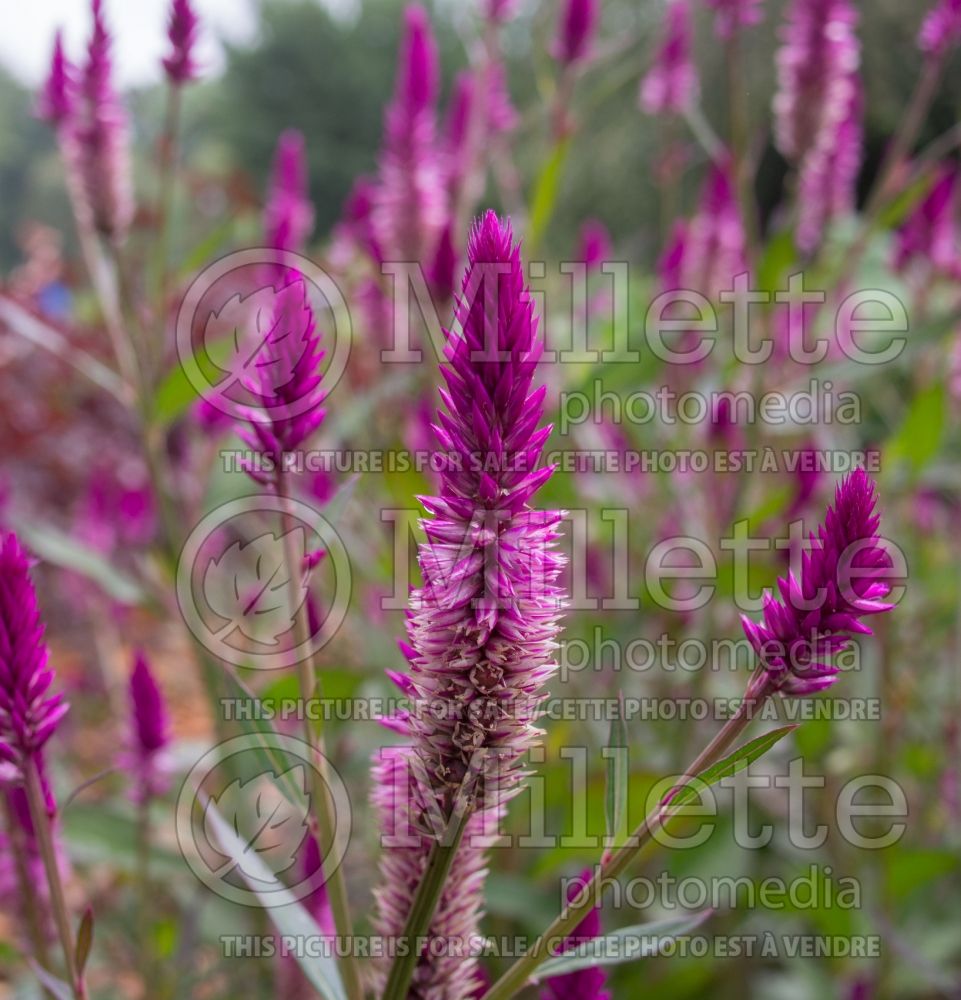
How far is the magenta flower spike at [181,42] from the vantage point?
1492mm

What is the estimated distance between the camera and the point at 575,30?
184 centimetres

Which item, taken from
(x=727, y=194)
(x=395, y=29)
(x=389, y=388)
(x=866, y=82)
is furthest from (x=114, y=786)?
(x=395, y=29)

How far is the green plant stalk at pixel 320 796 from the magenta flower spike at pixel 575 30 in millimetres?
1480

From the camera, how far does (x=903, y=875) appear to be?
1667mm

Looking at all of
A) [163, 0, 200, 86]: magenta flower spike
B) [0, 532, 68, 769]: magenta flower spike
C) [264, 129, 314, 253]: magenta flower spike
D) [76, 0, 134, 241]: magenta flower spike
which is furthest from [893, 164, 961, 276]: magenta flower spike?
[0, 532, 68, 769]: magenta flower spike

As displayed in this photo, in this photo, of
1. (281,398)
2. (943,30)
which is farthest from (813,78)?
(281,398)

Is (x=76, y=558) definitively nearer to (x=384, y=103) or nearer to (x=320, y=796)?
(x=320, y=796)

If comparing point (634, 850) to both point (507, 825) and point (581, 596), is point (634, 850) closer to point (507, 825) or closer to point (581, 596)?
point (507, 825)

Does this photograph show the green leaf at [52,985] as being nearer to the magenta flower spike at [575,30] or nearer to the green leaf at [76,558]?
the green leaf at [76,558]

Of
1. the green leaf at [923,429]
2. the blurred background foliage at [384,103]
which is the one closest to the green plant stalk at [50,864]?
the blurred background foliage at [384,103]

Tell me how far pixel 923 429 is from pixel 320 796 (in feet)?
4.41

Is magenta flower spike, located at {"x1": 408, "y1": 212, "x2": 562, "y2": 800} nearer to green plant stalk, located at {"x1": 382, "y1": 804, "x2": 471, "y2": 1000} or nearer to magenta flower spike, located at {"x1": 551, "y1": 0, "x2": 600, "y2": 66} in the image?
green plant stalk, located at {"x1": 382, "y1": 804, "x2": 471, "y2": 1000}

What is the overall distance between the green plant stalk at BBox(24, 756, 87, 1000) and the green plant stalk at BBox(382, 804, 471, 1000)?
0.21 m

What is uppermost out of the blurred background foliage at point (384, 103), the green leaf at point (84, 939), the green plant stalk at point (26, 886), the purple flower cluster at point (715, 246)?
the blurred background foliage at point (384, 103)
